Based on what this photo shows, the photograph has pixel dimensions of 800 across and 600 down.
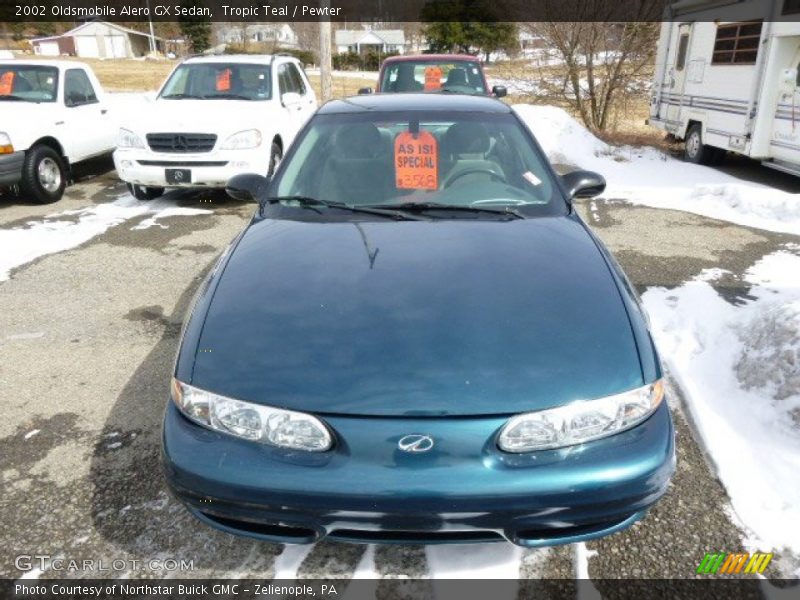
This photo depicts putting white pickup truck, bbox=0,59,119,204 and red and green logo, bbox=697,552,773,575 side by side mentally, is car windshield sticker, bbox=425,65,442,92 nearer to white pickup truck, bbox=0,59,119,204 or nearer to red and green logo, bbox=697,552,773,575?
white pickup truck, bbox=0,59,119,204

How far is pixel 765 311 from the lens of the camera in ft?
12.2

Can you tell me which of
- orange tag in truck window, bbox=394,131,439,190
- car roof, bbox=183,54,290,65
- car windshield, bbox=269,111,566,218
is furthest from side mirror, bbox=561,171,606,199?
car roof, bbox=183,54,290,65

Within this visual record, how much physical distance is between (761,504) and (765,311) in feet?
5.10

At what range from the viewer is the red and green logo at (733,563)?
2264mm

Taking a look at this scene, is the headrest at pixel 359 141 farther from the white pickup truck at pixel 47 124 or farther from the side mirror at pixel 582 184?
the white pickup truck at pixel 47 124

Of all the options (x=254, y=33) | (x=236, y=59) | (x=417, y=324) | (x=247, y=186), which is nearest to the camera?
(x=417, y=324)

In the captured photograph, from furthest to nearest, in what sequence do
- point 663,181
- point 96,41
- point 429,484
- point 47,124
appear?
point 96,41, point 663,181, point 47,124, point 429,484

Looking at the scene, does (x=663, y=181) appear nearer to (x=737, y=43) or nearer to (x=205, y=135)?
(x=737, y=43)

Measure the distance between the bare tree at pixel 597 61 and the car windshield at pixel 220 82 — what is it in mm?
8451

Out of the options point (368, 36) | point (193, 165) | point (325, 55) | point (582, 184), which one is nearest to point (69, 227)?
point (193, 165)

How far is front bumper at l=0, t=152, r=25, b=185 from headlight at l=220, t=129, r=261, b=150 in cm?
256

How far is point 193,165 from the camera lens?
718 centimetres

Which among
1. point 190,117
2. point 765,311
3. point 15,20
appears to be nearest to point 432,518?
point 765,311

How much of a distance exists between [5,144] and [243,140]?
2.82 meters
